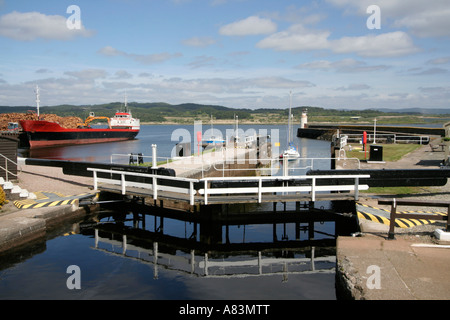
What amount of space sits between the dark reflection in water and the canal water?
0.09 ft

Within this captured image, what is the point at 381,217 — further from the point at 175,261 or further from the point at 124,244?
the point at 124,244

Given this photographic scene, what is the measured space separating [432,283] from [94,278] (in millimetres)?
8437

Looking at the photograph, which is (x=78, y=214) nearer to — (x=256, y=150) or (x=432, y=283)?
(x=432, y=283)

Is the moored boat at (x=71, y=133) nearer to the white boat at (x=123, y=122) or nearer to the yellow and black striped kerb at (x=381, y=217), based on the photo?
the white boat at (x=123, y=122)

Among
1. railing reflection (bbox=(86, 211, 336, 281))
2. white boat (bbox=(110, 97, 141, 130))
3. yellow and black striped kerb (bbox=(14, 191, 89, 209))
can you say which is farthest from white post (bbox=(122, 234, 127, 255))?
white boat (bbox=(110, 97, 141, 130))

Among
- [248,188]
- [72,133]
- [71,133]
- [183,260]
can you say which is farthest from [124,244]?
[72,133]

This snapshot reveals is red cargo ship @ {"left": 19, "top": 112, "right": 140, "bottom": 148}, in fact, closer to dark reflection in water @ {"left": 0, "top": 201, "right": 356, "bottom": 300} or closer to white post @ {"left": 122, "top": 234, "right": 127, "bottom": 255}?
dark reflection in water @ {"left": 0, "top": 201, "right": 356, "bottom": 300}

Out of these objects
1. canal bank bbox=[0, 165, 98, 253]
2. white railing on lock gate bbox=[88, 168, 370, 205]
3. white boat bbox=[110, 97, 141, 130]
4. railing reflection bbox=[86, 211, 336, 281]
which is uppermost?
white boat bbox=[110, 97, 141, 130]

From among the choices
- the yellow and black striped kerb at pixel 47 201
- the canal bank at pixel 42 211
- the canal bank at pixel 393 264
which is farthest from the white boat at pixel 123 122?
the canal bank at pixel 393 264

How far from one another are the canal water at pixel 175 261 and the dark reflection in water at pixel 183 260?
0.09 ft

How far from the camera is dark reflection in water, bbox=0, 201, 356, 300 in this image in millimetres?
9305

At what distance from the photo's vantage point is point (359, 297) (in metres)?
6.99

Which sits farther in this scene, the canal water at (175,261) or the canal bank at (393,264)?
the canal water at (175,261)

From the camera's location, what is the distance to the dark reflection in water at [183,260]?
930 cm
